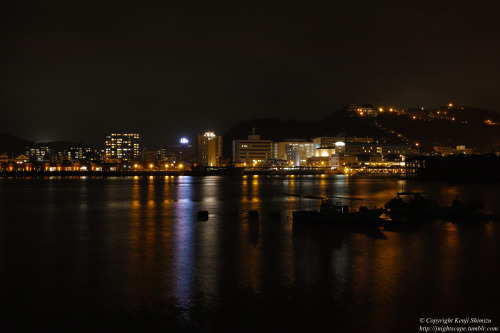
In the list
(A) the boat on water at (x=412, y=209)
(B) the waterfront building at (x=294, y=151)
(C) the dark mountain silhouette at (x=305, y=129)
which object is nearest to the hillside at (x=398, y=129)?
(C) the dark mountain silhouette at (x=305, y=129)

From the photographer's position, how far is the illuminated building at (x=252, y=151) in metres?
129

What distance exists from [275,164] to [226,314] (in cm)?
12039

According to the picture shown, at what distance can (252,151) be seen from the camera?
130 m

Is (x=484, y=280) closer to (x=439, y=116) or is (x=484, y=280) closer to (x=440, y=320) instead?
(x=440, y=320)

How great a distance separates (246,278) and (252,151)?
11957 cm

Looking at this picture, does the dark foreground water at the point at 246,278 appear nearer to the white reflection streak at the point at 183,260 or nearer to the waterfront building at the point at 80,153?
→ the white reflection streak at the point at 183,260

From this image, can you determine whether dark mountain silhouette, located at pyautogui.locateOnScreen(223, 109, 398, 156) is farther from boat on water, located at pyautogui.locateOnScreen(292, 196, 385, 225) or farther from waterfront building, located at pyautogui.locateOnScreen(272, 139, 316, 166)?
boat on water, located at pyautogui.locateOnScreen(292, 196, 385, 225)

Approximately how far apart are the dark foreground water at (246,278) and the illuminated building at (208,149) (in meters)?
120

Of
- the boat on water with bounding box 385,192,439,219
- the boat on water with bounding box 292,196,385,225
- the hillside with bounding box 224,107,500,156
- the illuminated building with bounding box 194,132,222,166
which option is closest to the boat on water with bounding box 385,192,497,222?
the boat on water with bounding box 385,192,439,219

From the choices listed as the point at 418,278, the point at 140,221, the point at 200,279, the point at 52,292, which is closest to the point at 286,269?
the point at 200,279

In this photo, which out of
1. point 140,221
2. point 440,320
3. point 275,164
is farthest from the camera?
point 275,164

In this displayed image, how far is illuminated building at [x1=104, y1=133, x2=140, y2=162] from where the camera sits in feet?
548

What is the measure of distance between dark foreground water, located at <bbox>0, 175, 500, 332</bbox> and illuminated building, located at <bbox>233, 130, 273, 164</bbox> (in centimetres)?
10884

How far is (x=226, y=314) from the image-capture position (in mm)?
8414
